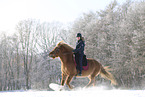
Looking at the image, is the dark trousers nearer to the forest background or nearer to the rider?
the rider

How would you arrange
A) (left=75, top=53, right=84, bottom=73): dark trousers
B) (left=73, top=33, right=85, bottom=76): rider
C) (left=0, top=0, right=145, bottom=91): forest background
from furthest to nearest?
(left=0, top=0, right=145, bottom=91): forest background → (left=75, top=53, right=84, bottom=73): dark trousers → (left=73, top=33, right=85, bottom=76): rider

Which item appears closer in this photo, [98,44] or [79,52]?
[79,52]

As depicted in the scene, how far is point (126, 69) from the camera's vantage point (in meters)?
26.6

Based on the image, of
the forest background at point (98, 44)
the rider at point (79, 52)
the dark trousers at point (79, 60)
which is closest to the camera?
the rider at point (79, 52)

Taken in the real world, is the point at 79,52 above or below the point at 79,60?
above

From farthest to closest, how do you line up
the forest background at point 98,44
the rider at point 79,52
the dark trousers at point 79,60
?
the forest background at point 98,44 < the dark trousers at point 79,60 < the rider at point 79,52

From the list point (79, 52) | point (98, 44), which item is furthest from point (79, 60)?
point (98, 44)

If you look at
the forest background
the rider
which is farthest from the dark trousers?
the forest background

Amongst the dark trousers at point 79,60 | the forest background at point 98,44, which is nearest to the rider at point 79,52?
the dark trousers at point 79,60

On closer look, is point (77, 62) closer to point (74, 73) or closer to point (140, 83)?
point (74, 73)

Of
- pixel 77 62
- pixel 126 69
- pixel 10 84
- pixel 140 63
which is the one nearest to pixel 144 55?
pixel 140 63

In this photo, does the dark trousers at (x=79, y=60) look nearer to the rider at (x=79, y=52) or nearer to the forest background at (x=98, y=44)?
the rider at (x=79, y=52)

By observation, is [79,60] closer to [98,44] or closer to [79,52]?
[79,52]

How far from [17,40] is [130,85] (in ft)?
86.4
